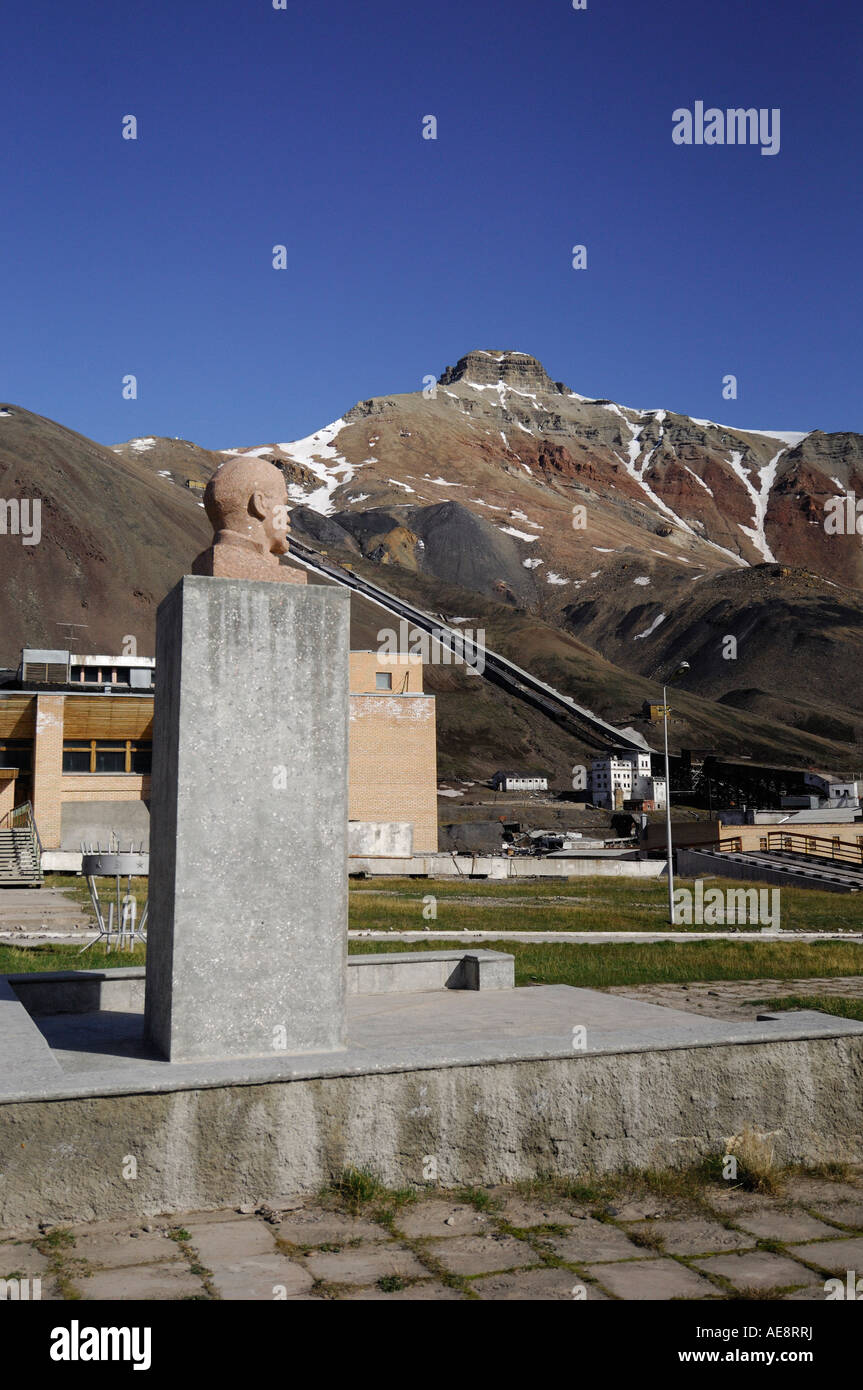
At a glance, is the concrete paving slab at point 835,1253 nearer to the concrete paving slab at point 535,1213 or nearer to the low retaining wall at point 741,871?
the concrete paving slab at point 535,1213

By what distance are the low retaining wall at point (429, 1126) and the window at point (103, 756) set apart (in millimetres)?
35238

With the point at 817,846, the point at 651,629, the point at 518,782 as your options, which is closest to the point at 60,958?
the point at 817,846

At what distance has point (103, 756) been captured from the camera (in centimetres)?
3938

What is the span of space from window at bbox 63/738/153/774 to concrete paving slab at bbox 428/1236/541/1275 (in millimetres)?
35957

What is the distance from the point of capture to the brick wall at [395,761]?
44875 mm

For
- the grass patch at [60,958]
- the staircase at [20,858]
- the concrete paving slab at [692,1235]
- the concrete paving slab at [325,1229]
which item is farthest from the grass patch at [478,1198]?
the staircase at [20,858]

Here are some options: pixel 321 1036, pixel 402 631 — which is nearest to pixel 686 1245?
pixel 321 1036

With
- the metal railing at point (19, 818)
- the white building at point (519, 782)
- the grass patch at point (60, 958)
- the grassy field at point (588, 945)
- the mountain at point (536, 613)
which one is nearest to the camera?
the grass patch at point (60, 958)

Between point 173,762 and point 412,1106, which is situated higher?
point 173,762

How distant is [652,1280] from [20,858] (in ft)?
94.6

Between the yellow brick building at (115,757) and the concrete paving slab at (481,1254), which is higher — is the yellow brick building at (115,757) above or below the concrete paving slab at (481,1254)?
above
